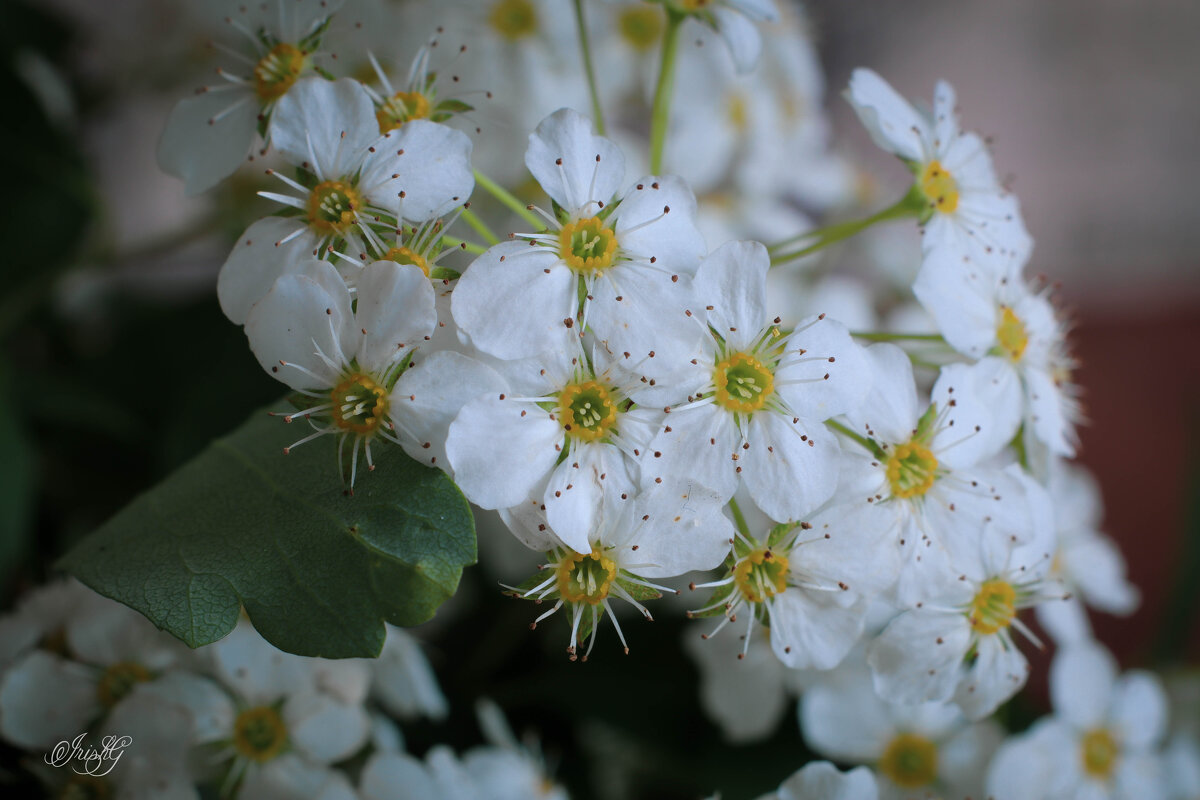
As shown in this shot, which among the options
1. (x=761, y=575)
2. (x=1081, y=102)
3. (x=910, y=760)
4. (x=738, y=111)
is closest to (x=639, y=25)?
(x=738, y=111)

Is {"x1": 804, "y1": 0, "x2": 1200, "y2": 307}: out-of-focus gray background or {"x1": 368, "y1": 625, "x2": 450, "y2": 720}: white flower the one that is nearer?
{"x1": 368, "y1": 625, "x2": 450, "y2": 720}: white flower

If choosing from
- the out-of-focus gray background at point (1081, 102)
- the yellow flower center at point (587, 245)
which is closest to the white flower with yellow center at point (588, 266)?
the yellow flower center at point (587, 245)

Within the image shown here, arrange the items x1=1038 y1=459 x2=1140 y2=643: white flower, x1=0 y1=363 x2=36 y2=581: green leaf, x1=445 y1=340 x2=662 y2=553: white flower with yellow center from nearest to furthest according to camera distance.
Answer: x1=445 y1=340 x2=662 y2=553: white flower with yellow center
x1=0 y1=363 x2=36 y2=581: green leaf
x1=1038 y1=459 x2=1140 y2=643: white flower

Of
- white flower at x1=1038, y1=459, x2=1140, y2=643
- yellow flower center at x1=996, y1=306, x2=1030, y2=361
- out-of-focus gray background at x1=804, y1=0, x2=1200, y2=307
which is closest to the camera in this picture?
yellow flower center at x1=996, y1=306, x2=1030, y2=361

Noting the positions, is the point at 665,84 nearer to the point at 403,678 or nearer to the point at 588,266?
the point at 588,266

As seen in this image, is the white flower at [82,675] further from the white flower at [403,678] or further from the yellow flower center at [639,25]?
the yellow flower center at [639,25]

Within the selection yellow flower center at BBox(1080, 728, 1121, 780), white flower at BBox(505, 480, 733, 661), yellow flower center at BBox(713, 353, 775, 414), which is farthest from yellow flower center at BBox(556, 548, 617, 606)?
yellow flower center at BBox(1080, 728, 1121, 780)

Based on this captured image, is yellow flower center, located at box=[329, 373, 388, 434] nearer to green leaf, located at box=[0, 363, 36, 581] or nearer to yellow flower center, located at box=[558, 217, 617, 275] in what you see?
yellow flower center, located at box=[558, 217, 617, 275]
